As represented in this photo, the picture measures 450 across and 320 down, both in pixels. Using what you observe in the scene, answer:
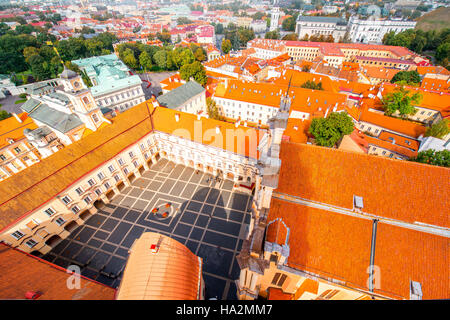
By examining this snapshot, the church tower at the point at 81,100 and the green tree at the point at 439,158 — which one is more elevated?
the church tower at the point at 81,100

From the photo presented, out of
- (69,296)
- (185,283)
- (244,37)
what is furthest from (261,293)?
(244,37)

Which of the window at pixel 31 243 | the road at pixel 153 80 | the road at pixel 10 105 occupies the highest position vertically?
the window at pixel 31 243

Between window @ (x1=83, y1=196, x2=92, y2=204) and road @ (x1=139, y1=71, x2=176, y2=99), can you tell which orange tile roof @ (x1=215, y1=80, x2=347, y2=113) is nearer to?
road @ (x1=139, y1=71, x2=176, y2=99)

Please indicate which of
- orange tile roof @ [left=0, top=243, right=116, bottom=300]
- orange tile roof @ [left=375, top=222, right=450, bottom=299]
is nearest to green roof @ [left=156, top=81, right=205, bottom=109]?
orange tile roof @ [left=0, top=243, right=116, bottom=300]

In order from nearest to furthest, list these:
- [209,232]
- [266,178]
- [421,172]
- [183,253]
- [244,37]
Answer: [266,178], [421,172], [183,253], [209,232], [244,37]

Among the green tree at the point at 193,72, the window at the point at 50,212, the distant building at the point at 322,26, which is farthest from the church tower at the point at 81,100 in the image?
the distant building at the point at 322,26

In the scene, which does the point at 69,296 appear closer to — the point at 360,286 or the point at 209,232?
the point at 209,232

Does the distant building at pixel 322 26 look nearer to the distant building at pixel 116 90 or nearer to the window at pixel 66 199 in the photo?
the distant building at pixel 116 90
